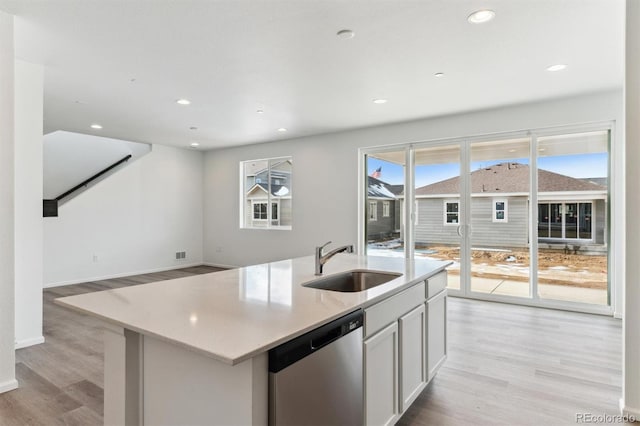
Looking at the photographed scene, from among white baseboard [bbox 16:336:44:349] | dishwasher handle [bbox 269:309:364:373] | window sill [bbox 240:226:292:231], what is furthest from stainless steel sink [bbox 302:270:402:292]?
window sill [bbox 240:226:292:231]

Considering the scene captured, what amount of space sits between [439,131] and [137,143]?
6.00 m

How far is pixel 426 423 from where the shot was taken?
215 cm

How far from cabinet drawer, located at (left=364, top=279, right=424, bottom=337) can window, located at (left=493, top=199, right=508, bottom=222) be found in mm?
3199

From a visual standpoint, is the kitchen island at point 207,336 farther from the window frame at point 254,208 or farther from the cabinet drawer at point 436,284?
the window frame at point 254,208

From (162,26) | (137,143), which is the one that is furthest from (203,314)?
(137,143)

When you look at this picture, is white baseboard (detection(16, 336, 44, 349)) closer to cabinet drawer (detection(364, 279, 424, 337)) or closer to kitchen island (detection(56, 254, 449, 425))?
kitchen island (detection(56, 254, 449, 425))

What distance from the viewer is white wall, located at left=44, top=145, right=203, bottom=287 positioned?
6.14m

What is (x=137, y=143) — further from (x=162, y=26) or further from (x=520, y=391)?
(x=520, y=391)

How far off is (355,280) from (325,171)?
4051 millimetres

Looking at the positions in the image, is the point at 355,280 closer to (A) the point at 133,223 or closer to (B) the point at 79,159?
(A) the point at 133,223

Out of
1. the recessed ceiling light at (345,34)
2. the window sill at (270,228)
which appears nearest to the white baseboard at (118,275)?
the window sill at (270,228)

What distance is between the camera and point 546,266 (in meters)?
4.73

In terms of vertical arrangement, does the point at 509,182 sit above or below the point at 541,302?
above

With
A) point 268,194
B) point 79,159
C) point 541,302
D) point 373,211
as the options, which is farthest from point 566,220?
point 79,159
